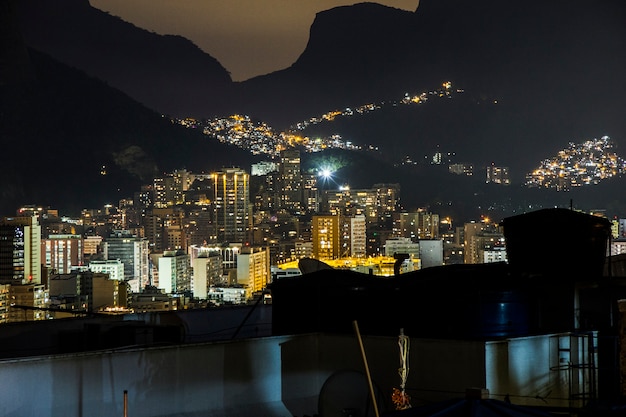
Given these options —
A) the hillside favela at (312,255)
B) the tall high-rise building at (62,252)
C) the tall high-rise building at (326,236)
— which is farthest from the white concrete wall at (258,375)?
the tall high-rise building at (62,252)

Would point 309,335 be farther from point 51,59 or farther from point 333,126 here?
point 333,126

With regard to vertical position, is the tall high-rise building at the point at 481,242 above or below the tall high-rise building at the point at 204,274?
above

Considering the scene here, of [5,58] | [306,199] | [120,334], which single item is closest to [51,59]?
[5,58]

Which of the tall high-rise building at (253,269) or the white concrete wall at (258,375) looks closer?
the white concrete wall at (258,375)

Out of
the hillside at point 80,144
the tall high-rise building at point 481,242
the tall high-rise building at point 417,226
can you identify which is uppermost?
the hillside at point 80,144

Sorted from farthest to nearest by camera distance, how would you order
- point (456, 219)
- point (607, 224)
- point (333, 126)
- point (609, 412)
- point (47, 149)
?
point (333, 126), point (47, 149), point (456, 219), point (607, 224), point (609, 412)

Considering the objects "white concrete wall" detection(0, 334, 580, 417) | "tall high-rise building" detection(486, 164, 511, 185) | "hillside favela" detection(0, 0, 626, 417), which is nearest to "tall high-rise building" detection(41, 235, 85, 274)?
"hillside favela" detection(0, 0, 626, 417)

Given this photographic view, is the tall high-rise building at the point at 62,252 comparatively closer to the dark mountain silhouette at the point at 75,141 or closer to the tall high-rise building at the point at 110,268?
the tall high-rise building at the point at 110,268

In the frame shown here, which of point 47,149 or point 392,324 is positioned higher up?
point 47,149
